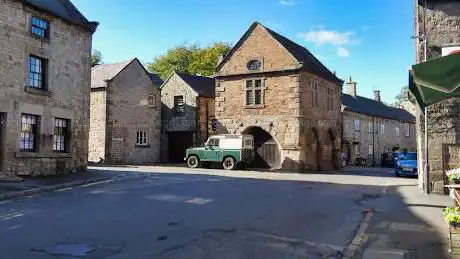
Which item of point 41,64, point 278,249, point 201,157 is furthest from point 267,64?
point 278,249

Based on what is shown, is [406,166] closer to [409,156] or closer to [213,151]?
[409,156]

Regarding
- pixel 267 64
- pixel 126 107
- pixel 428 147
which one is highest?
pixel 267 64

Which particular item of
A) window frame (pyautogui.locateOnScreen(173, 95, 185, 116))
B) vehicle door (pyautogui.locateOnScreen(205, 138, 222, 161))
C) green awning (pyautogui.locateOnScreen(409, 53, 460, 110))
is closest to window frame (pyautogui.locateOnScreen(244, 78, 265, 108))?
vehicle door (pyautogui.locateOnScreen(205, 138, 222, 161))

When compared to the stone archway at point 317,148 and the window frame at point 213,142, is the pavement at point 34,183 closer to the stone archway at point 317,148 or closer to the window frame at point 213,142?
the window frame at point 213,142

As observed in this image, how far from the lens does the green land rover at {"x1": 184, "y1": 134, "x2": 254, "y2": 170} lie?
29062 mm

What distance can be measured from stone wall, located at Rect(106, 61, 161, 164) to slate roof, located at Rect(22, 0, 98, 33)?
39.6 feet

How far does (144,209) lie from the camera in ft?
36.5

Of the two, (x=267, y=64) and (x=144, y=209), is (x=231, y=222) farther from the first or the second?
(x=267, y=64)

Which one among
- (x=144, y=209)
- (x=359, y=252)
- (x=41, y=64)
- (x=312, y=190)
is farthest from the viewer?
(x=41, y=64)

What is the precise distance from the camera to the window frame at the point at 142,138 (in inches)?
1463

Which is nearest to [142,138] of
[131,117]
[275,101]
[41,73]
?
[131,117]

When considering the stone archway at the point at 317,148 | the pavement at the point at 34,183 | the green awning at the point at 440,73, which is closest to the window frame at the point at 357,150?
the stone archway at the point at 317,148

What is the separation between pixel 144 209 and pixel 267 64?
70.8ft

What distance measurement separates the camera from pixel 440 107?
15.7m
